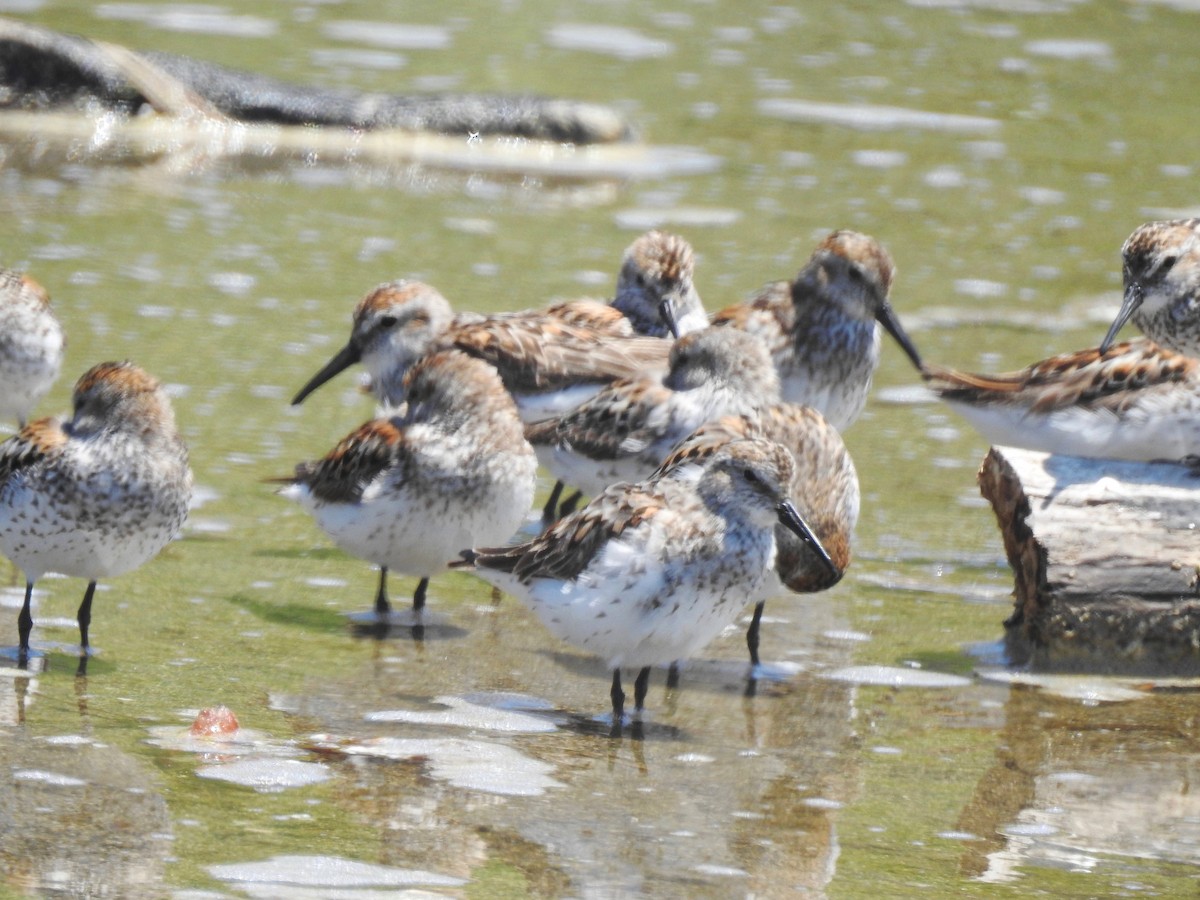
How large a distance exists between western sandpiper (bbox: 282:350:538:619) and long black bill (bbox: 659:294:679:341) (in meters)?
2.27

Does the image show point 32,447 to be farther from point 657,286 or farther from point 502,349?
point 657,286

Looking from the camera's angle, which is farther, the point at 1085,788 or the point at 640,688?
the point at 640,688

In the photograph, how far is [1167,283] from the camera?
28.0 feet

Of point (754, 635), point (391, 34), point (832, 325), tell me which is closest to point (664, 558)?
point (754, 635)

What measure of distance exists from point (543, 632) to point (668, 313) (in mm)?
2585

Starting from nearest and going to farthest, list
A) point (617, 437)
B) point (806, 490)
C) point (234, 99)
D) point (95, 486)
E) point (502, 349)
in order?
1. point (95, 486)
2. point (806, 490)
3. point (617, 437)
4. point (502, 349)
5. point (234, 99)

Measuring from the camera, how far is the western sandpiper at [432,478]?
7.53m

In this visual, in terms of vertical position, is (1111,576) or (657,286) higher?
(657,286)

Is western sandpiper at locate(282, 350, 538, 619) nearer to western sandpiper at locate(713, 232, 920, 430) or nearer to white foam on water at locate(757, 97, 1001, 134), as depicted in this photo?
western sandpiper at locate(713, 232, 920, 430)

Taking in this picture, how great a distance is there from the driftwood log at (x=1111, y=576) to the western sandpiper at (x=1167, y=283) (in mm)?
1239

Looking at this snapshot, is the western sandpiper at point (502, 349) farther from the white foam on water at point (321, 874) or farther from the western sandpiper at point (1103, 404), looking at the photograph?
the white foam on water at point (321, 874)

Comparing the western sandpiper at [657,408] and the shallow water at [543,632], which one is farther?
the western sandpiper at [657,408]

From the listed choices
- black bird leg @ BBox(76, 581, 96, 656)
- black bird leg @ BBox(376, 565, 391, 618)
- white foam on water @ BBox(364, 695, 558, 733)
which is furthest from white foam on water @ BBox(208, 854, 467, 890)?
black bird leg @ BBox(376, 565, 391, 618)

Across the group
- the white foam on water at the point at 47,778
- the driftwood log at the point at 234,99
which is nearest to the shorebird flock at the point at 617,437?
the white foam on water at the point at 47,778
